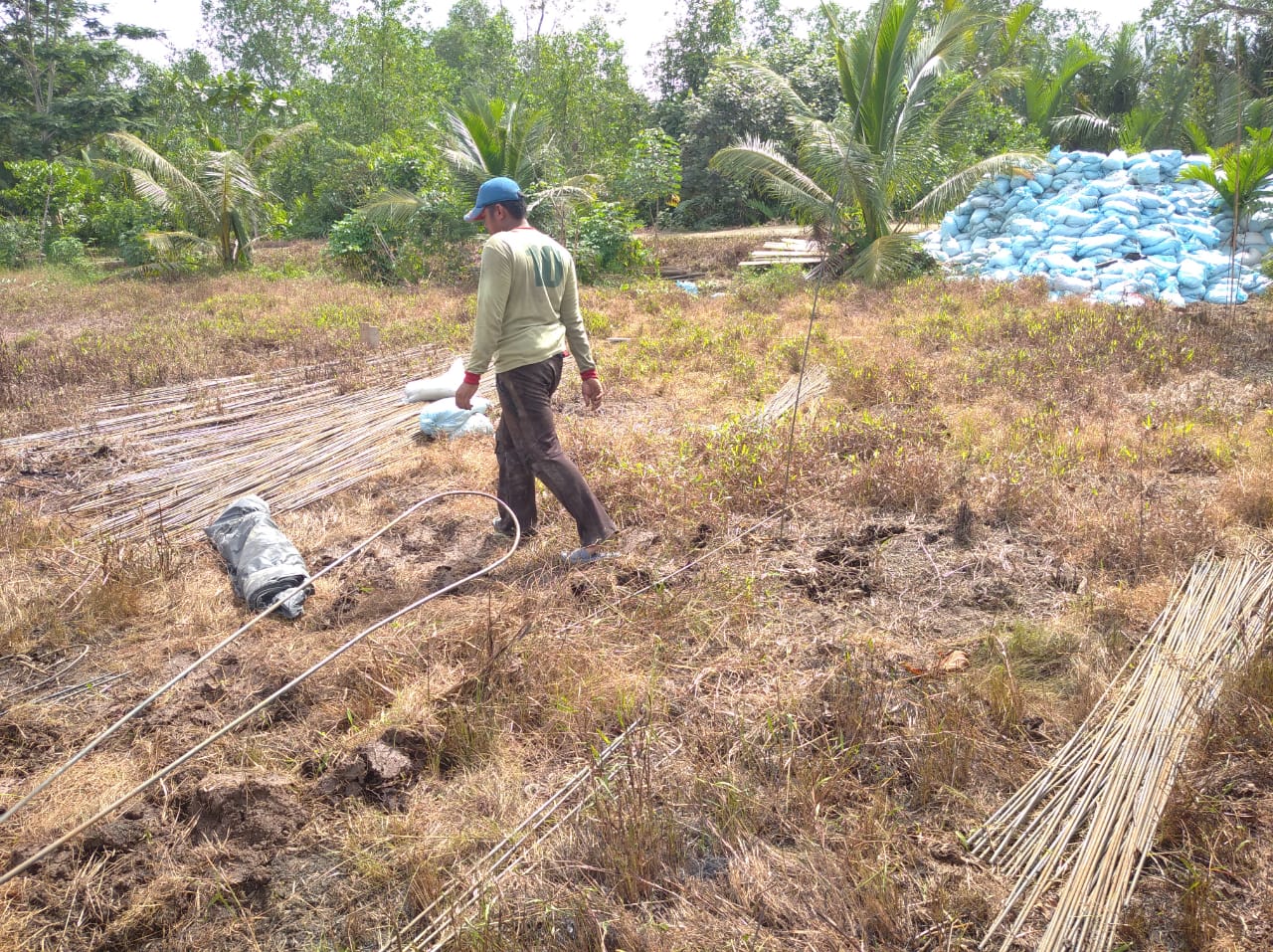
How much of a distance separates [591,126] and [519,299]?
16603mm

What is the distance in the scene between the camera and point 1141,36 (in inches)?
823

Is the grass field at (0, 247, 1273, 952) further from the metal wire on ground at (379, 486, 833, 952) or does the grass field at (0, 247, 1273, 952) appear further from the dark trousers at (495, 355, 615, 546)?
the dark trousers at (495, 355, 615, 546)

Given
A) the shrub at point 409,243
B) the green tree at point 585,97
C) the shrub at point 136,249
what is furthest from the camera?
the green tree at point 585,97

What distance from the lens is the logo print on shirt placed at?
11.1ft

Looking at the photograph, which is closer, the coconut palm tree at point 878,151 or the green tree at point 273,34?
the coconut palm tree at point 878,151

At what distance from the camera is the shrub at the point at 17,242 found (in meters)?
15.5

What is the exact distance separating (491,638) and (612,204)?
10829 mm

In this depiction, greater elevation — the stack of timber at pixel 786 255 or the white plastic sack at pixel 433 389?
the stack of timber at pixel 786 255

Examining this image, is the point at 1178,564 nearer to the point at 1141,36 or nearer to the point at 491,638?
the point at 491,638

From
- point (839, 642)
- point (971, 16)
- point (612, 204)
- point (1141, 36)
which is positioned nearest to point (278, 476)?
point (839, 642)

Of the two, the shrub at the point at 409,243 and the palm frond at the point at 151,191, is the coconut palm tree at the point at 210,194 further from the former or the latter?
the shrub at the point at 409,243

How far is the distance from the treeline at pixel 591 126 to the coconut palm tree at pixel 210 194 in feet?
0.16

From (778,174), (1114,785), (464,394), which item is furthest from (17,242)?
(1114,785)

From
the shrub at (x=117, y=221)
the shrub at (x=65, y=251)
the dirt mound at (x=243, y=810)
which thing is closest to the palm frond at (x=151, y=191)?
the shrub at (x=117, y=221)
